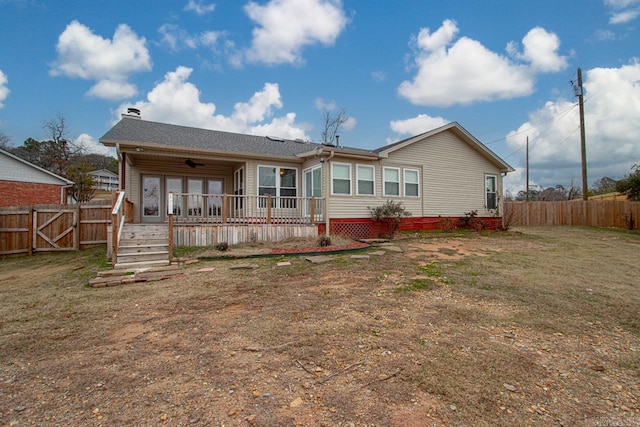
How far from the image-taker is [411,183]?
13133mm

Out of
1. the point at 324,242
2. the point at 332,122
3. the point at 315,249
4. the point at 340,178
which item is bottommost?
the point at 315,249

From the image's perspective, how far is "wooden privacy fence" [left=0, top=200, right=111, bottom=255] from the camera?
10.1 metres

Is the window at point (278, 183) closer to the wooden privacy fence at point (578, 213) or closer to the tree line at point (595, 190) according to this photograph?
the wooden privacy fence at point (578, 213)

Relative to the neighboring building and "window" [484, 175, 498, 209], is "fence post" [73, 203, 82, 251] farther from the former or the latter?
the neighboring building

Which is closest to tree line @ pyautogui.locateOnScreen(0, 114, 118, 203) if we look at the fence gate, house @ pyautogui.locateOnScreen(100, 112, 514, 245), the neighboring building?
the neighboring building

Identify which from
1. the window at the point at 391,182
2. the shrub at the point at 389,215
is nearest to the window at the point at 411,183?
the window at the point at 391,182

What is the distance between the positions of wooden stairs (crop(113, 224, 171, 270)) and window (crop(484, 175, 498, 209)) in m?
14.6

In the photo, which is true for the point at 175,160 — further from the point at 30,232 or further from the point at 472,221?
the point at 472,221

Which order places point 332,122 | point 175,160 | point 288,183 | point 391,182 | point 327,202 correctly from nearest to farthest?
point 327,202 → point 175,160 → point 288,183 → point 391,182 → point 332,122

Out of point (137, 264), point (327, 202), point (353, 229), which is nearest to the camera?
point (137, 264)

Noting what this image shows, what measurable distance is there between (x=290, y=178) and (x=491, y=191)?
410 inches

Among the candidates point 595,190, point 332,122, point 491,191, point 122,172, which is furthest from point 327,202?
point 595,190

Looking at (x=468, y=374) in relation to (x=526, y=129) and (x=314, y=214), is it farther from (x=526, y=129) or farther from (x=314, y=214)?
(x=526, y=129)

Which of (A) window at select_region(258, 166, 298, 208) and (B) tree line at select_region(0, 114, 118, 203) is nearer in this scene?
(A) window at select_region(258, 166, 298, 208)
